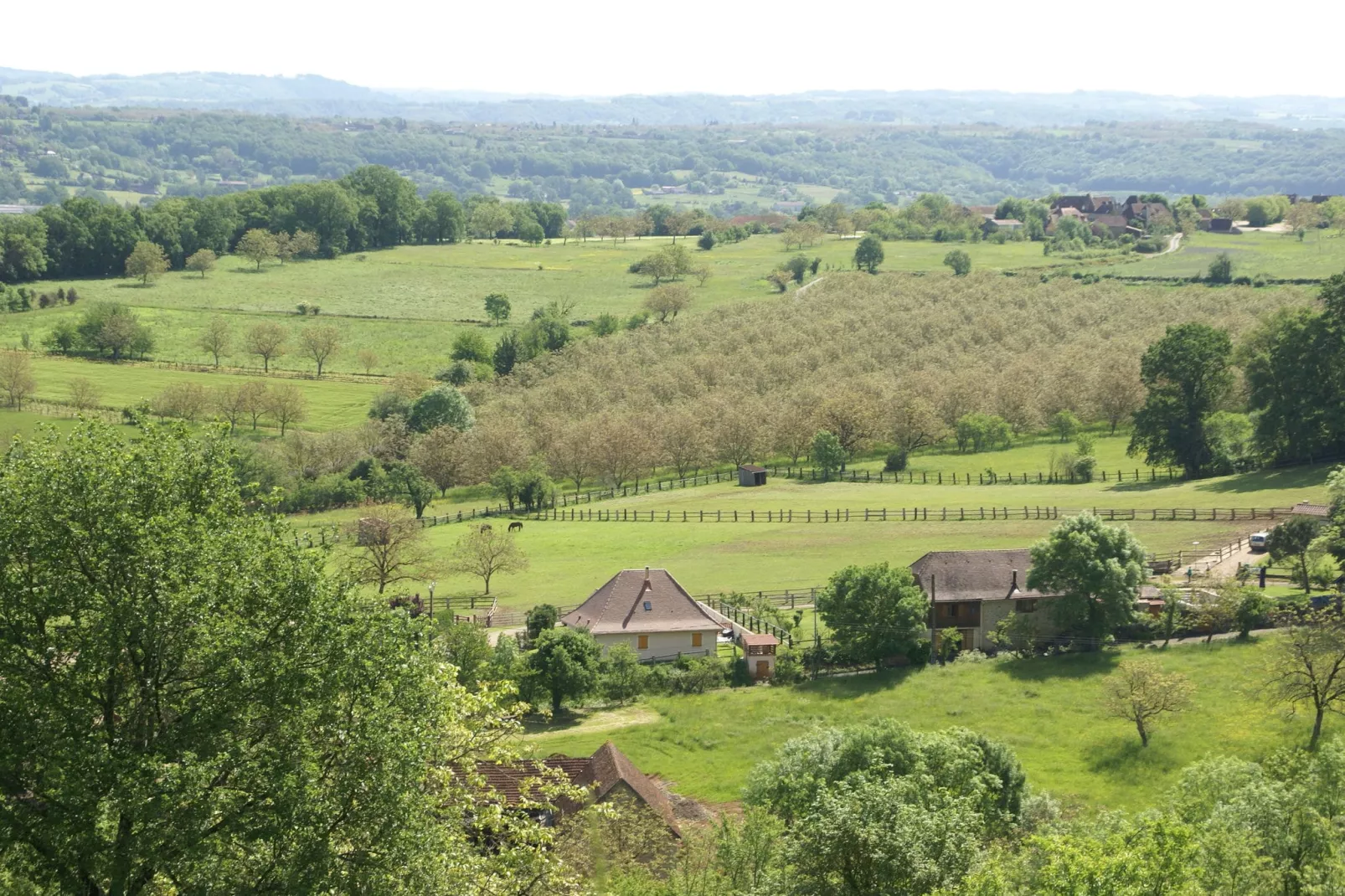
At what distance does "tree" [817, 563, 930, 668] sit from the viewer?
53.8m

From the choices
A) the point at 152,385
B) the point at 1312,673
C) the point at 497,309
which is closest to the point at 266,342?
the point at 152,385

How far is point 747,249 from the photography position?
197250 mm

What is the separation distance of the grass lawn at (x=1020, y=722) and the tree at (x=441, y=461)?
145ft

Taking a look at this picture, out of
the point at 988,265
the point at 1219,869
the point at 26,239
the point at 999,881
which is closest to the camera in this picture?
the point at 999,881

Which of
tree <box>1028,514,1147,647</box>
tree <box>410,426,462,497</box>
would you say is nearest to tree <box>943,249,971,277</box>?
tree <box>410,426,462,497</box>

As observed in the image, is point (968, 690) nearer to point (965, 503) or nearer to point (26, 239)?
point (965, 503)

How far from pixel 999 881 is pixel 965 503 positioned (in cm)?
5549

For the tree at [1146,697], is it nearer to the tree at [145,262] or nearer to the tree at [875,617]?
the tree at [875,617]

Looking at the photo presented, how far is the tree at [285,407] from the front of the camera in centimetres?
10506

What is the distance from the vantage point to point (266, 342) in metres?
126

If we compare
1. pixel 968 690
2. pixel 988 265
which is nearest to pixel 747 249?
pixel 988 265

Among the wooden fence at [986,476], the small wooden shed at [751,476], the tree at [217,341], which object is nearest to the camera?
the wooden fence at [986,476]

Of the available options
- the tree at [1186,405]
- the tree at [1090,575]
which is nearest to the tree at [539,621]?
the tree at [1090,575]

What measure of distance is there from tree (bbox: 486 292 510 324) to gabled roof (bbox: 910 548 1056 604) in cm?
8981
